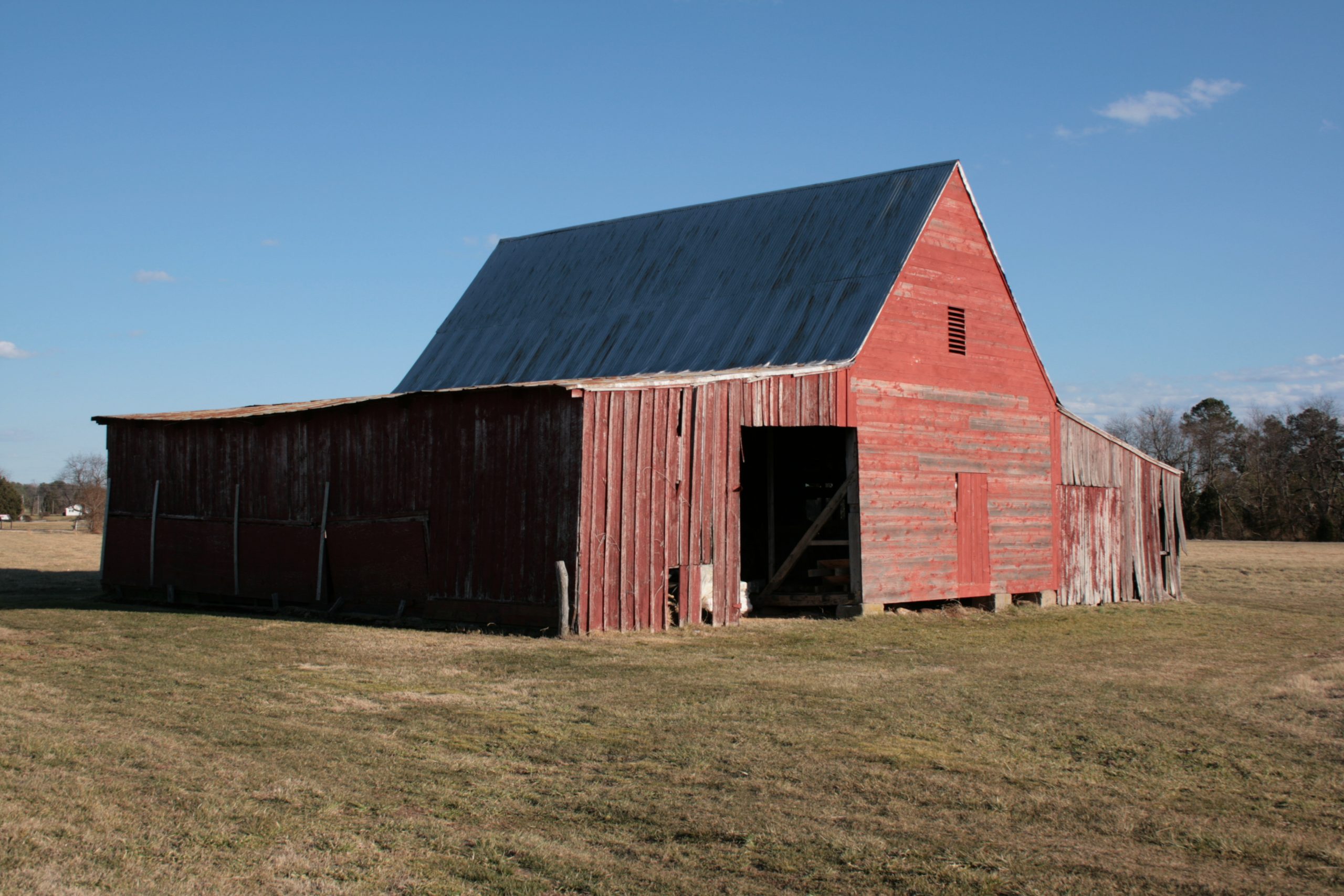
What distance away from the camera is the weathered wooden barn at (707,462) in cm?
1888

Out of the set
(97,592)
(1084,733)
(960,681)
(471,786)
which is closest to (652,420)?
(960,681)

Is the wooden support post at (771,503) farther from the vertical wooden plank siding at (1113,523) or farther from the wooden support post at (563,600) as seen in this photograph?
the wooden support post at (563,600)

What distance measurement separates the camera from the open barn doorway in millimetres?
24594

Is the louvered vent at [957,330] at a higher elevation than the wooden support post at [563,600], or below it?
higher

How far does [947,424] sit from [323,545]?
1267cm

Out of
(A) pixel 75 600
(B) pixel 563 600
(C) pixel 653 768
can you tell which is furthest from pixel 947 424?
(A) pixel 75 600

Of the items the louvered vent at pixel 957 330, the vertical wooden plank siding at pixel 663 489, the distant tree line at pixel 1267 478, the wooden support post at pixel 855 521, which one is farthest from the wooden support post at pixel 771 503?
the distant tree line at pixel 1267 478

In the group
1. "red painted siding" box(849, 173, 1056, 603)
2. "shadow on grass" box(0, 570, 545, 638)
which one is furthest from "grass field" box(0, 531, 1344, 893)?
"red painted siding" box(849, 173, 1056, 603)

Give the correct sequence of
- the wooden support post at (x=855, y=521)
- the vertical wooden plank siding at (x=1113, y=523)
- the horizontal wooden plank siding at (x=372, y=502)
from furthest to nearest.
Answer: the vertical wooden plank siding at (x=1113, y=523), the wooden support post at (x=855, y=521), the horizontal wooden plank siding at (x=372, y=502)

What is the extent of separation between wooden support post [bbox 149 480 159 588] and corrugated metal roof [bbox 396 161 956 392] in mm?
8158

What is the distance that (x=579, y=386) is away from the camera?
707 inches

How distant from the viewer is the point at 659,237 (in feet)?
103

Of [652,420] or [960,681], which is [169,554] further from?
[960,681]

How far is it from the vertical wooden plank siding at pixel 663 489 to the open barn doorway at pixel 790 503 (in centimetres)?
362
